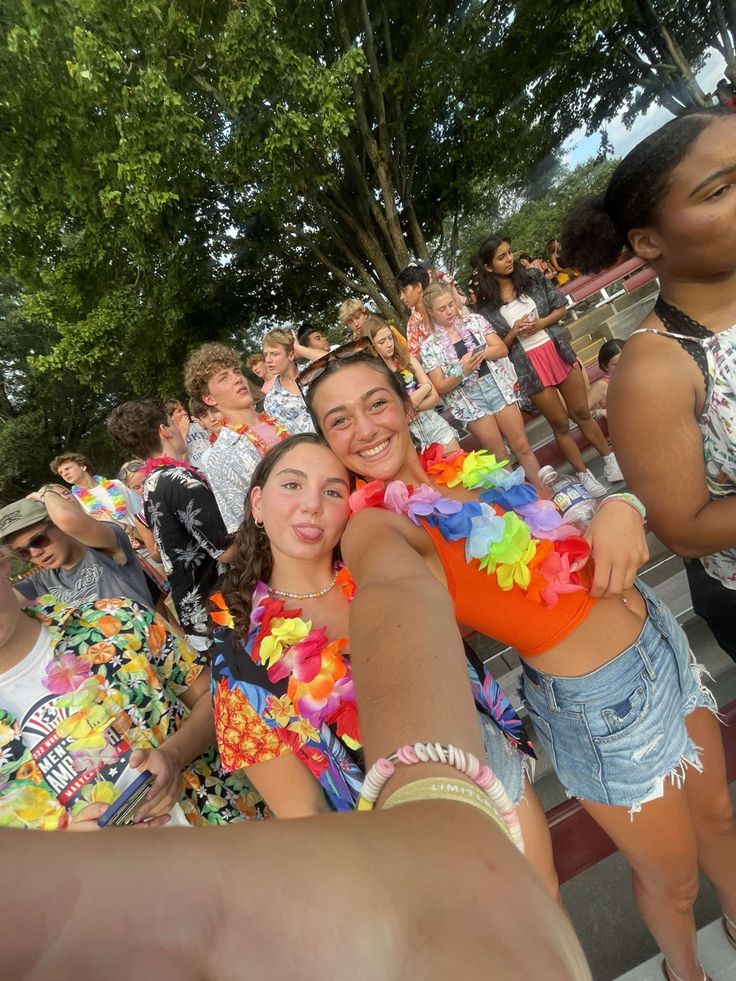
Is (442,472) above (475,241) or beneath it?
beneath

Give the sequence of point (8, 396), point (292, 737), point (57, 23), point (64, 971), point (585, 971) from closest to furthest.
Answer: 1. point (64, 971)
2. point (585, 971)
3. point (292, 737)
4. point (57, 23)
5. point (8, 396)

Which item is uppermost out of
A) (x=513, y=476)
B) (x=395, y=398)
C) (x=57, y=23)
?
(x=57, y=23)

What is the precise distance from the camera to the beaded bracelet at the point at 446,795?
58cm

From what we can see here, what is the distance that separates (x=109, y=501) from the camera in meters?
4.85

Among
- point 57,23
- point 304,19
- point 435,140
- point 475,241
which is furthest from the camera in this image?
point 475,241

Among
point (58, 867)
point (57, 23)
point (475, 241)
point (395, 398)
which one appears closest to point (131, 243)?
point (57, 23)

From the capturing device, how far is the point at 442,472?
5.74ft

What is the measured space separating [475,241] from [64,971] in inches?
1184

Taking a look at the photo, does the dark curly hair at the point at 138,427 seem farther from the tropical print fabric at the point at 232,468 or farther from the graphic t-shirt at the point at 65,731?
the graphic t-shirt at the point at 65,731

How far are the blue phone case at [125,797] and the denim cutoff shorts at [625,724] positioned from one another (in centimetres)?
108

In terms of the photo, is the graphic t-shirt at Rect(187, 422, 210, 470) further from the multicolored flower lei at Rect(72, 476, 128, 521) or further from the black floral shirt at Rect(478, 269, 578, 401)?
the black floral shirt at Rect(478, 269, 578, 401)

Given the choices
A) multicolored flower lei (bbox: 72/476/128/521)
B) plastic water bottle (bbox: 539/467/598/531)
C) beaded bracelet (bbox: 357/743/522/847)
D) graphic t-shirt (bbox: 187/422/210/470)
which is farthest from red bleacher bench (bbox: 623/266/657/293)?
beaded bracelet (bbox: 357/743/522/847)

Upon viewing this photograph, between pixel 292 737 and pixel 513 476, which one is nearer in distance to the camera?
pixel 292 737

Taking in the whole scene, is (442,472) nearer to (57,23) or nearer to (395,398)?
(395,398)
